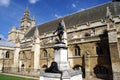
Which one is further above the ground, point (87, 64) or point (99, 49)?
point (99, 49)

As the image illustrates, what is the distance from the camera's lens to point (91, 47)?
18719 mm

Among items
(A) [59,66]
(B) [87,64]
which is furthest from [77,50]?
(A) [59,66]

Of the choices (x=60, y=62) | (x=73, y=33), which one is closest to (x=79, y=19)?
(x=73, y=33)

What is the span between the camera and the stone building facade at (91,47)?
1564cm

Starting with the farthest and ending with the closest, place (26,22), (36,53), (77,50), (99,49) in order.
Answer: (26,22)
(36,53)
(77,50)
(99,49)

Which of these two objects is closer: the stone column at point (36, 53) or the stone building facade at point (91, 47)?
the stone building facade at point (91, 47)

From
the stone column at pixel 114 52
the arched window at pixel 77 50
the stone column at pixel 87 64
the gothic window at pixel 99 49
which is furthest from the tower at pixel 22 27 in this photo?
the stone column at pixel 114 52

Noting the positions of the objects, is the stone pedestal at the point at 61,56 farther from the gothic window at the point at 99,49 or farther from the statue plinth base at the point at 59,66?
the gothic window at the point at 99,49

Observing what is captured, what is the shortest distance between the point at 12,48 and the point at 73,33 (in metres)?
17.9

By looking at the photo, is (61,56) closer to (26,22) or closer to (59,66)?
(59,66)

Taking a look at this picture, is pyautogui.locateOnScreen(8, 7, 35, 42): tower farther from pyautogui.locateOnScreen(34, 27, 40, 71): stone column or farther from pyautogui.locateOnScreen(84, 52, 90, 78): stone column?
pyautogui.locateOnScreen(84, 52, 90, 78): stone column

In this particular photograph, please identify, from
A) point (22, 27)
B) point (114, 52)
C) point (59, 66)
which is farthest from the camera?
point (22, 27)

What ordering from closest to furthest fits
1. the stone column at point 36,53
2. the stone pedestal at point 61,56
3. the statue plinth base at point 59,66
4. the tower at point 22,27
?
the statue plinth base at point 59,66, the stone pedestal at point 61,56, the stone column at point 36,53, the tower at point 22,27

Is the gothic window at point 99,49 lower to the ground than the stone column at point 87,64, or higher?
higher
